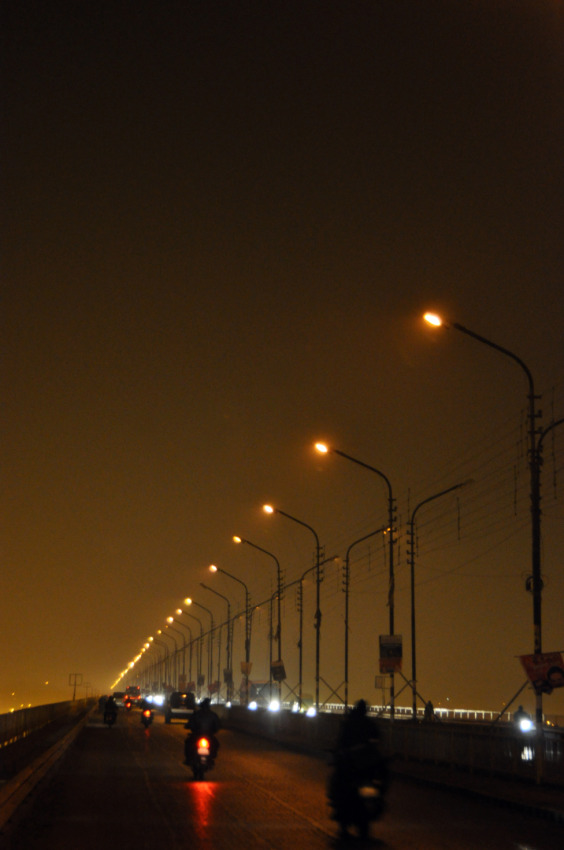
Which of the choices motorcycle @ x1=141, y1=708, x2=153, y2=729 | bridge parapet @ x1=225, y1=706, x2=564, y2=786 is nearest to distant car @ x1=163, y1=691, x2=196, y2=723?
motorcycle @ x1=141, y1=708, x2=153, y2=729

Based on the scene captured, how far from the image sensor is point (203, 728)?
79.8 ft

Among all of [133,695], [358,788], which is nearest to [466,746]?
[358,788]

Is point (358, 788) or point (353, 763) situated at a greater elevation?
point (353, 763)

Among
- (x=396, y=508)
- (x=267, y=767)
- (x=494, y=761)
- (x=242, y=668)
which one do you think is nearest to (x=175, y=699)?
(x=242, y=668)

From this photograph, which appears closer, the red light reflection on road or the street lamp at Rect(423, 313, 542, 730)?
the red light reflection on road

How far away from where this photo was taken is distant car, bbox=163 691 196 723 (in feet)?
196

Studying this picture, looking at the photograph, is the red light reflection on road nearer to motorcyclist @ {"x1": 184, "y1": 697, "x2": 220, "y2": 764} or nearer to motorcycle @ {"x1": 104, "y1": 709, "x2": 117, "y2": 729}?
motorcyclist @ {"x1": 184, "y1": 697, "x2": 220, "y2": 764}

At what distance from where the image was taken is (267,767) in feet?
91.3

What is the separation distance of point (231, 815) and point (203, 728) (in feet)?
26.1

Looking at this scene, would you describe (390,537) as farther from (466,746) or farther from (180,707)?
(180,707)

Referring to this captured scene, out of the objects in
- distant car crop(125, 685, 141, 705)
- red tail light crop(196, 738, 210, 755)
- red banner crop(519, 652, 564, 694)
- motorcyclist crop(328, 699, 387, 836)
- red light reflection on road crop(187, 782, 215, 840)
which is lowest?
distant car crop(125, 685, 141, 705)

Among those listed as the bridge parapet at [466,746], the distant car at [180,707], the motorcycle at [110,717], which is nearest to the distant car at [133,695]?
the distant car at [180,707]

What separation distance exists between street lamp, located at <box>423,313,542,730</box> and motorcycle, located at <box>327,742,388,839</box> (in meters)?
8.47

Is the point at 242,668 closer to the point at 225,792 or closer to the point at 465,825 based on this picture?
the point at 225,792
